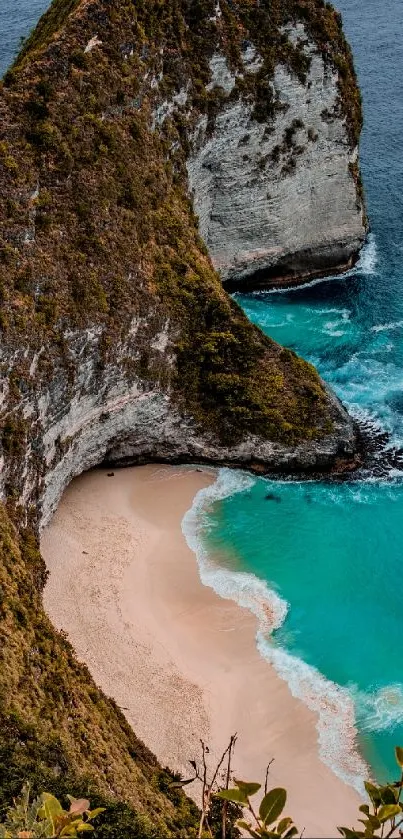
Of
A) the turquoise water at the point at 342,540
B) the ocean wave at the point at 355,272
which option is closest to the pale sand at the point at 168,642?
the turquoise water at the point at 342,540

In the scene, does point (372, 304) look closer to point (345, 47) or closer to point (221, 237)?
point (221, 237)

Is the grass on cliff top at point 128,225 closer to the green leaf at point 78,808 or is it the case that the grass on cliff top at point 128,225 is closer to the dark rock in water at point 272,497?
the dark rock in water at point 272,497

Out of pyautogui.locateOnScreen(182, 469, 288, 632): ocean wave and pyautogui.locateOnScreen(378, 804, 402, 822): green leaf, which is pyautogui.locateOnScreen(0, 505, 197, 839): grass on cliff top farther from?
pyautogui.locateOnScreen(378, 804, 402, 822): green leaf

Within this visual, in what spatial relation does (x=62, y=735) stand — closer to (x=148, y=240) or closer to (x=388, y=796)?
(x=388, y=796)

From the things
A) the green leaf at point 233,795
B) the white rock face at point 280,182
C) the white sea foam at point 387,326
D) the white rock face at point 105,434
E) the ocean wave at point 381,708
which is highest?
the white rock face at point 280,182

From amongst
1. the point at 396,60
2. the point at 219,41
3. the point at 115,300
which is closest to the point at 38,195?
the point at 115,300

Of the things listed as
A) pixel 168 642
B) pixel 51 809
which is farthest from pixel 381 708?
pixel 51 809

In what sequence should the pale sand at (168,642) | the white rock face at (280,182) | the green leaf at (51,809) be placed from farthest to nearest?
the white rock face at (280,182)
the pale sand at (168,642)
the green leaf at (51,809)
